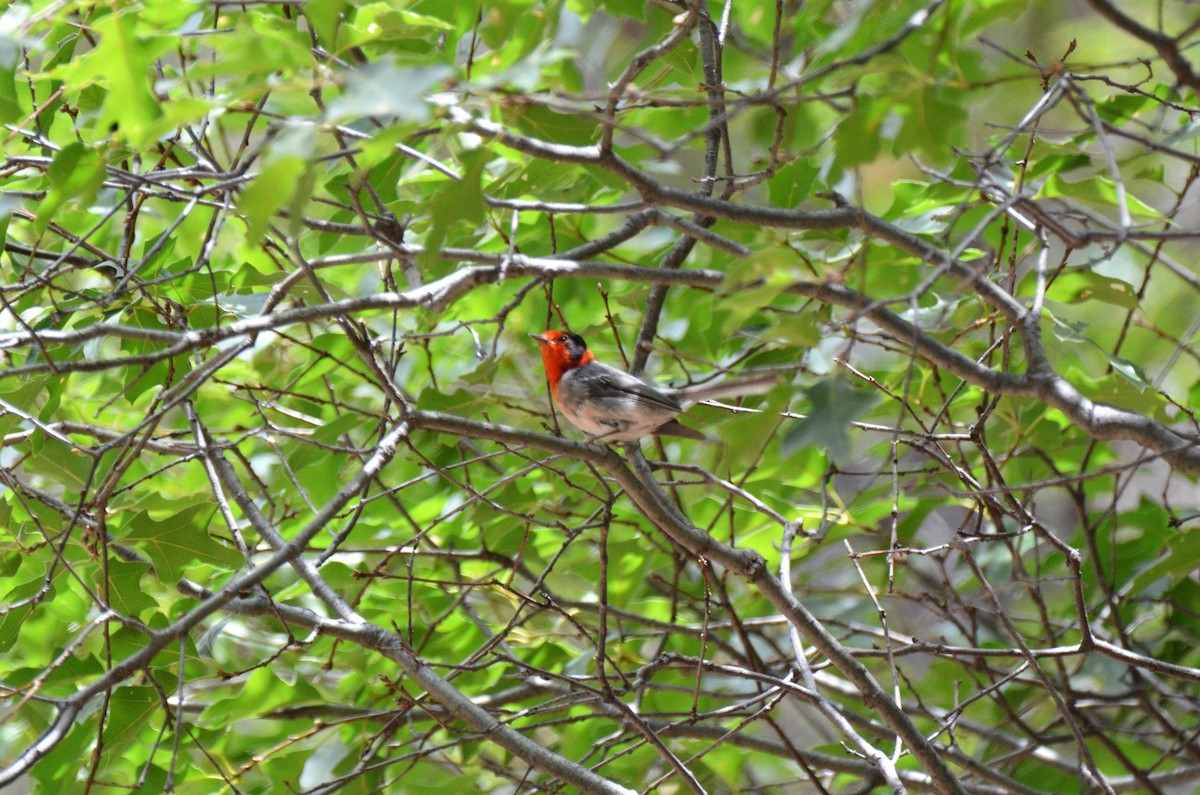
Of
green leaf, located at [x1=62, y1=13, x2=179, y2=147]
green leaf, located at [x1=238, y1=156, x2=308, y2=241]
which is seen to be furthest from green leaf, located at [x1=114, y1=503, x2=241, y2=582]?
green leaf, located at [x1=238, y1=156, x2=308, y2=241]

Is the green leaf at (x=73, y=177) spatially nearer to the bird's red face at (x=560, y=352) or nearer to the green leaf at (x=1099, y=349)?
the bird's red face at (x=560, y=352)

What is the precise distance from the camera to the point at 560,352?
4.41 m

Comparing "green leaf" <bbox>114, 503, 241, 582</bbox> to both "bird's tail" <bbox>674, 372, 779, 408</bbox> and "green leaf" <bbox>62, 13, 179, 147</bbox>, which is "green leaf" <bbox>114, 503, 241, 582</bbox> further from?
"bird's tail" <bbox>674, 372, 779, 408</bbox>

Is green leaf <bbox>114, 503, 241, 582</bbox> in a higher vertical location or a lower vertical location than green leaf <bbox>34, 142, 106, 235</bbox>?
lower

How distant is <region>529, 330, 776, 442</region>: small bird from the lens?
3.53m

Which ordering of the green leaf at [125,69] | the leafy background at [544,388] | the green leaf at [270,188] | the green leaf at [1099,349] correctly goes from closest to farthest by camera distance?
the green leaf at [270,188] → the green leaf at [125,69] → the leafy background at [544,388] → the green leaf at [1099,349]

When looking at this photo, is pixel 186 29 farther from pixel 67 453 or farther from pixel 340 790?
pixel 340 790

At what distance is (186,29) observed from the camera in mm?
2541

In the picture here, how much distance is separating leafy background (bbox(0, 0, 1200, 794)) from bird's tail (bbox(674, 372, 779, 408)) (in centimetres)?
10

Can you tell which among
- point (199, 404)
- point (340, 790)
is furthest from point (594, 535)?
point (199, 404)

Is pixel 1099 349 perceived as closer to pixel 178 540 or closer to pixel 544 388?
pixel 544 388

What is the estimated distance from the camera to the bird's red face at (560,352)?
162 inches

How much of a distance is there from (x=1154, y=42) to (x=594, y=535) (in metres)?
2.46

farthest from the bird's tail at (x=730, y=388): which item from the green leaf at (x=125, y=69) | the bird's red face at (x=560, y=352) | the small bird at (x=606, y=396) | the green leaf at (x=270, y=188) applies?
the green leaf at (x=125, y=69)
